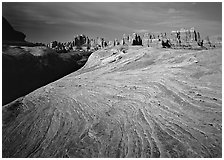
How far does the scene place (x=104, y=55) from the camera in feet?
36.6

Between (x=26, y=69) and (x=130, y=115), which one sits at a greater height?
(x=26, y=69)

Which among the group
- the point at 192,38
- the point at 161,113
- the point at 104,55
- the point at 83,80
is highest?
the point at 192,38

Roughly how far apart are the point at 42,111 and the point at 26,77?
1124 cm

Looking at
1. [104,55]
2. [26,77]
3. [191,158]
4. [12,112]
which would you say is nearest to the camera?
[191,158]

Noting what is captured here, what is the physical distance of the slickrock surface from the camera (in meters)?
4.50

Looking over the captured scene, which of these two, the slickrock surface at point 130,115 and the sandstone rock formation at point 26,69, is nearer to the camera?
the slickrock surface at point 130,115

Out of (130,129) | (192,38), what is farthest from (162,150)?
(192,38)

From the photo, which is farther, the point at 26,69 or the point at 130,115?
the point at 26,69

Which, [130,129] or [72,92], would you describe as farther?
[72,92]

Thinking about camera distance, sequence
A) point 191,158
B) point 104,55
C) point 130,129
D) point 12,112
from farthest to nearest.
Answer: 1. point 104,55
2. point 12,112
3. point 130,129
4. point 191,158

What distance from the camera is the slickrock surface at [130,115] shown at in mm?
4496

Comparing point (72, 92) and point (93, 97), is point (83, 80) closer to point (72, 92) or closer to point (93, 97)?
point (72, 92)

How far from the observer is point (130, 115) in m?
5.43

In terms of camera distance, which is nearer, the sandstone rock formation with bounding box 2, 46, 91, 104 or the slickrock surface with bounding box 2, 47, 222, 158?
the slickrock surface with bounding box 2, 47, 222, 158
